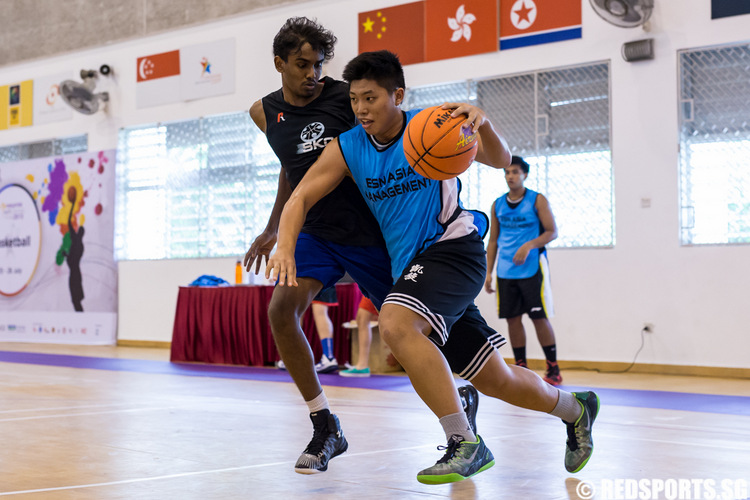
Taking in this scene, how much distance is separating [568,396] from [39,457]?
2.00 m

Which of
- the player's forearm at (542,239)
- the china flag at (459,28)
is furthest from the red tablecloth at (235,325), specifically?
the china flag at (459,28)

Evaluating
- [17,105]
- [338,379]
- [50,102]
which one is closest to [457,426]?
[338,379]

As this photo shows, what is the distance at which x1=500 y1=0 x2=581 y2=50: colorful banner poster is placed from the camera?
8.47m

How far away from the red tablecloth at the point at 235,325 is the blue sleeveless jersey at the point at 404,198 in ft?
17.0

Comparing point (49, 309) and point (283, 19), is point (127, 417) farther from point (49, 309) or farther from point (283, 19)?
point (49, 309)

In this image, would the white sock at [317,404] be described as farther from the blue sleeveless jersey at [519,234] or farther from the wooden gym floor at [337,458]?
the blue sleeveless jersey at [519,234]

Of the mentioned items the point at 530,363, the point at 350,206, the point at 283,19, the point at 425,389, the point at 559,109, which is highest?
the point at 283,19

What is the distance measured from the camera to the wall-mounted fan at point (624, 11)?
7.83 m

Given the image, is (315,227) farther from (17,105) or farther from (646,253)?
(17,105)

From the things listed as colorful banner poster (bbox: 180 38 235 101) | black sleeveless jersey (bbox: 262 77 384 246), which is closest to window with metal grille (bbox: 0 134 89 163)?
colorful banner poster (bbox: 180 38 235 101)

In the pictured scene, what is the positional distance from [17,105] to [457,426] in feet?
41.6

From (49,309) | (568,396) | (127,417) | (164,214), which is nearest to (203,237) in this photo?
(164,214)

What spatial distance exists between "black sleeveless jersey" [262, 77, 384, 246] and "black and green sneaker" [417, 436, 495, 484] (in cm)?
83

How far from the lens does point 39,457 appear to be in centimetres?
346
